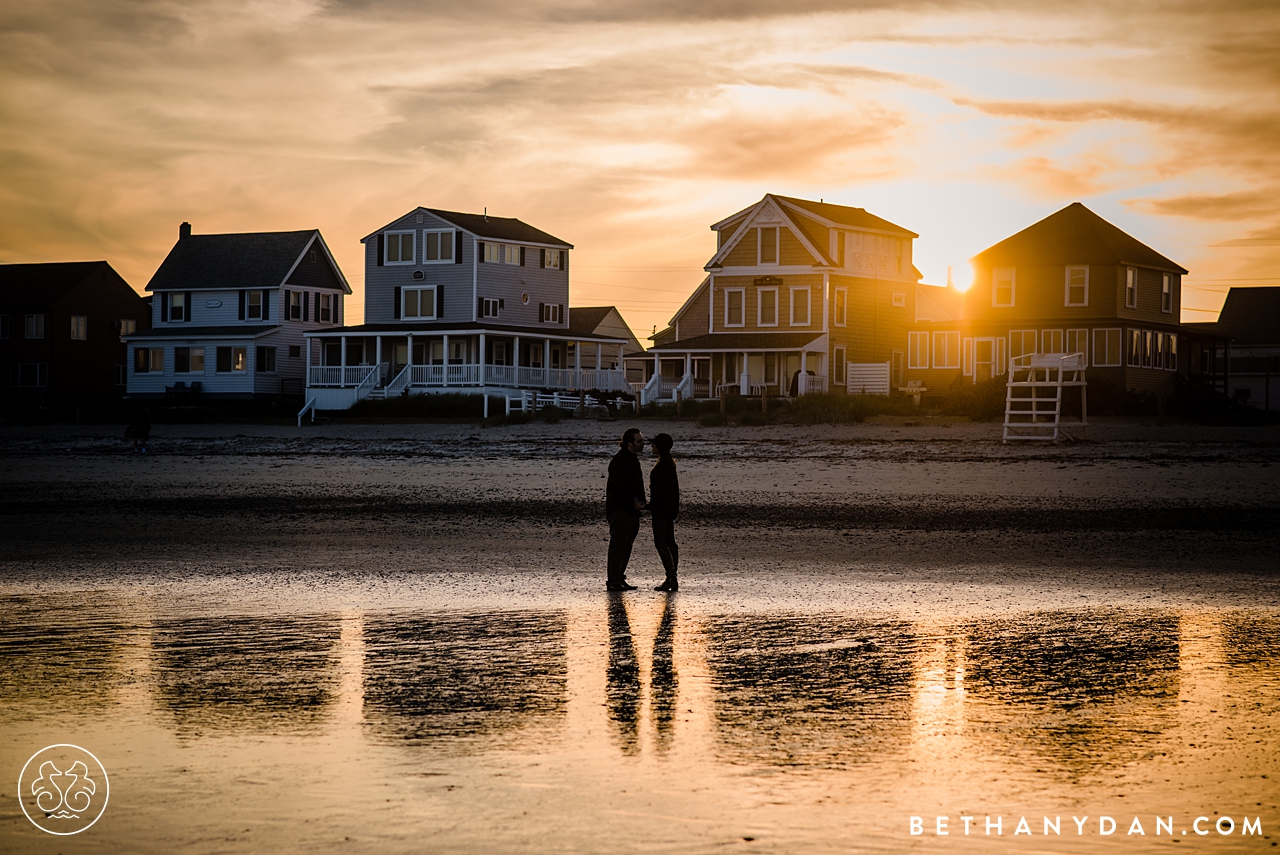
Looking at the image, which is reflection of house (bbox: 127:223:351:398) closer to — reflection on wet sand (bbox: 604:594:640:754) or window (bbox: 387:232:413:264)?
window (bbox: 387:232:413:264)

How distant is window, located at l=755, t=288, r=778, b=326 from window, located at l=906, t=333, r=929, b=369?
7497mm

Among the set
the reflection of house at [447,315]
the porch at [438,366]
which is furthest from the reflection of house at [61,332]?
the reflection of house at [447,315]

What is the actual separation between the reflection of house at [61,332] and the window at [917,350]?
43.4 m

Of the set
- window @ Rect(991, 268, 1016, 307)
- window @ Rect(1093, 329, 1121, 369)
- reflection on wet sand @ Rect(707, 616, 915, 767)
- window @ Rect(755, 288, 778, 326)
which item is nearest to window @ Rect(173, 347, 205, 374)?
window @ Rect(755, 288, 778, 326)

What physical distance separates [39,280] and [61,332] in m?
4.31

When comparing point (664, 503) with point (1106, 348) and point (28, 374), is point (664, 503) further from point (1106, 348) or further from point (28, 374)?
point (28, 374)

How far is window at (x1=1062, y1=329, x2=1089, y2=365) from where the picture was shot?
1940 inches

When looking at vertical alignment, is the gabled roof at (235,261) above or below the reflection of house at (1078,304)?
above

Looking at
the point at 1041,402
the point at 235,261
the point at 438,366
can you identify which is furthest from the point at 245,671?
the point at 235,261

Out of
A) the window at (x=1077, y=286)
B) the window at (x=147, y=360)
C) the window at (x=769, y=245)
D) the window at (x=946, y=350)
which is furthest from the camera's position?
the window at (x=147, y=360)

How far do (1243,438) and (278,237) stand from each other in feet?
164

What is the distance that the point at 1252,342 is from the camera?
7094 centimetres

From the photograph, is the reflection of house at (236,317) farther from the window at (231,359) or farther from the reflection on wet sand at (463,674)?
the reflection on wet sand at (463,674)

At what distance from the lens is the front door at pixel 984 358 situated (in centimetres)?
5209
